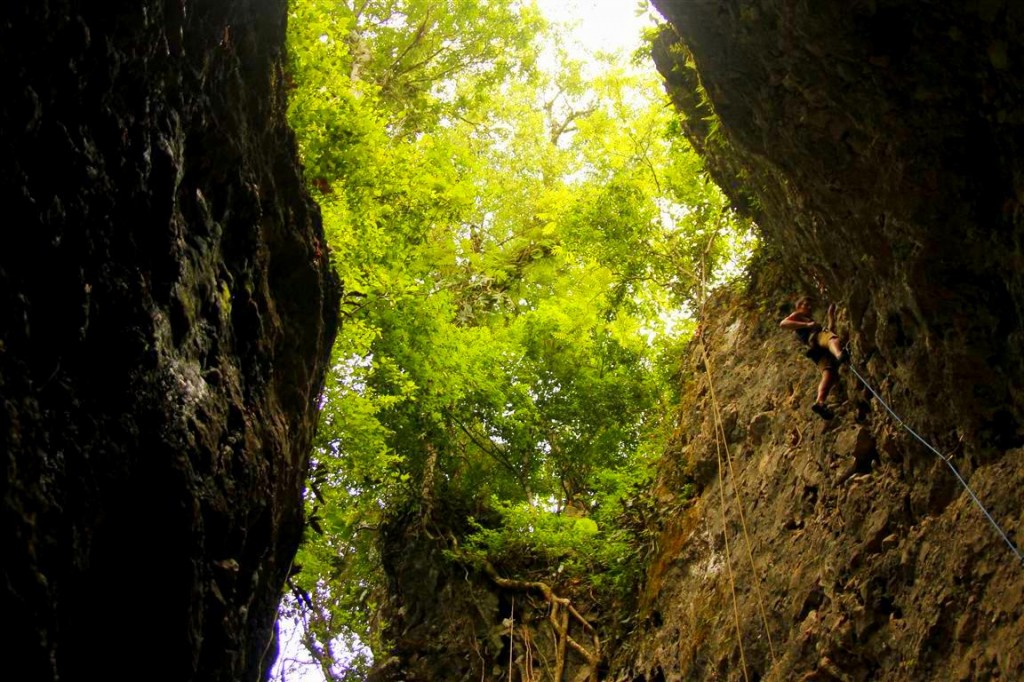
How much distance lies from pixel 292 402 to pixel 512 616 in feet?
21.2

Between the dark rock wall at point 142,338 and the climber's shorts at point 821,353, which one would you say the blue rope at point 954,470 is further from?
the dark rock wall at point 142,338

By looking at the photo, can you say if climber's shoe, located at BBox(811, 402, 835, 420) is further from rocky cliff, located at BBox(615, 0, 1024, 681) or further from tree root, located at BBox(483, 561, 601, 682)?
tree root, located at BBox(483, 561, 601, 682)

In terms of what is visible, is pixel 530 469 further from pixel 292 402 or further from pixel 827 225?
pixel 827 225

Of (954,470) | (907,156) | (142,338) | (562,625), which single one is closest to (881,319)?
(954,470)

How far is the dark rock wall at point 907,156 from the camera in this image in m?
4.72

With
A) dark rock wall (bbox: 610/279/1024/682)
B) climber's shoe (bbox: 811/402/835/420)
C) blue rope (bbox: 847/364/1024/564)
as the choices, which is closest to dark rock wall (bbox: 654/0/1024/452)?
blue rope (bbox: 847/364/1024/564)

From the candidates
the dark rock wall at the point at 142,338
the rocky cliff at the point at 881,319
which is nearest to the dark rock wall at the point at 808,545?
the rocky cliff at the point at 881,319

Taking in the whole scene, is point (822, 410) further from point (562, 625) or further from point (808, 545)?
point (562, 625)

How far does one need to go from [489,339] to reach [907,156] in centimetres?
899

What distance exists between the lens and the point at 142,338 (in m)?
4.53

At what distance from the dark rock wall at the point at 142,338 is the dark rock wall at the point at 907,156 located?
3.42 m

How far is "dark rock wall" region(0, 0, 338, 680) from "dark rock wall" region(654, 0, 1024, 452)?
A: 11.2 ft

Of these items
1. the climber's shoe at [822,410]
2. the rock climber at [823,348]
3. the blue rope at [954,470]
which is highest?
the rock climber at [823,348]

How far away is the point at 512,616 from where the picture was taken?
12250 mm
